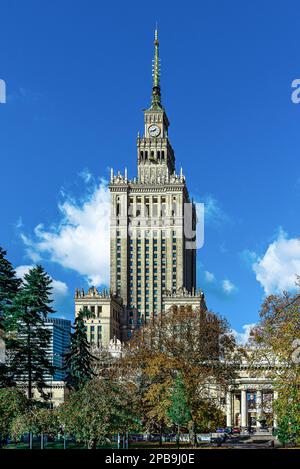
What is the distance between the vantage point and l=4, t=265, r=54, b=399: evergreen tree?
77.6m

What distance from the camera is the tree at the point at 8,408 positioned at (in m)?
64.1

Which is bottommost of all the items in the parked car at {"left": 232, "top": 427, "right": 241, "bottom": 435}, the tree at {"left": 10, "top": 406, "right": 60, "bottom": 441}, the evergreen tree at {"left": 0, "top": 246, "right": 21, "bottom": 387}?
the parked car at {"left": 232, "top": 427, "right": 241, "bottom": 435}

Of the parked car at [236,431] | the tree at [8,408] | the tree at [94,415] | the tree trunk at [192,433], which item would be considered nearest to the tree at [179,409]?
the tree trunk at [192,433]

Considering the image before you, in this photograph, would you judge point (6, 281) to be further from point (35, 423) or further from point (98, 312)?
point (98, 312)

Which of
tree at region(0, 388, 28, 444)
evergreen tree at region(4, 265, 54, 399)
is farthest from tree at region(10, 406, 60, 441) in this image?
evergreen tree at region(4, 265, 54, 399)

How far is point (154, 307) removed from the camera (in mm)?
198750

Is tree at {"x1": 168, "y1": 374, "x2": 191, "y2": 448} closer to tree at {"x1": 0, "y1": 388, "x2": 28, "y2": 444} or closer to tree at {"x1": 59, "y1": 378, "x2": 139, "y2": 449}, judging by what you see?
tree at {"x1": 59, "y1": 378, "x2": 139, "y2": 449}

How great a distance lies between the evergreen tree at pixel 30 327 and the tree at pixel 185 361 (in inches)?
486

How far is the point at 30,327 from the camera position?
3169 inches

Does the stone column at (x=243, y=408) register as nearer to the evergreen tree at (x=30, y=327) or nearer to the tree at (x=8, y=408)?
the evergreen tree at (x=30, y=327)

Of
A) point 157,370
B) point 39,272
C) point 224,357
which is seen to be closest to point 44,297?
point 39,272

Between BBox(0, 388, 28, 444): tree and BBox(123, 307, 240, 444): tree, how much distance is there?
64.0 feet

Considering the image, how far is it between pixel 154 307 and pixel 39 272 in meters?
119
